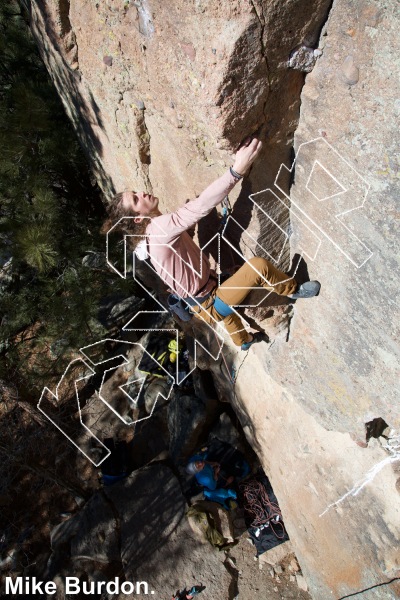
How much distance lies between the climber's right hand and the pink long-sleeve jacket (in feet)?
0.15

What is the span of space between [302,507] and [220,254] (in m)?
1.98

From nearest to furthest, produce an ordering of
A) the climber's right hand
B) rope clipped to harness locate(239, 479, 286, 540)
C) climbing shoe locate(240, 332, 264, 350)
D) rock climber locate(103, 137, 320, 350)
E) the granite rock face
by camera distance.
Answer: the granite rock face → the climber's right hand → rock climber locate(103, 137, 320, 350) → climbing shoe locate(240, 332, 264, 350) → rope clipped to harness locate(239, 479, 286, 540)

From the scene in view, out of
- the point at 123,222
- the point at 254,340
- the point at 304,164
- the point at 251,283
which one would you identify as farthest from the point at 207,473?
the point at 304,164

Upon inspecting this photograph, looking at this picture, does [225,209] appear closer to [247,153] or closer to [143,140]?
[247,153]

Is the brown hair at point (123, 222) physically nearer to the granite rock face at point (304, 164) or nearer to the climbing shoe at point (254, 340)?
the granite rock face at point (304, 164)

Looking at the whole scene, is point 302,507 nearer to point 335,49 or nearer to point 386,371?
point 386,371

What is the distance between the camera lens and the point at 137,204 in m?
1.90

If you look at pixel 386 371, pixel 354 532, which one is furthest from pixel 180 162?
pixel 354 532

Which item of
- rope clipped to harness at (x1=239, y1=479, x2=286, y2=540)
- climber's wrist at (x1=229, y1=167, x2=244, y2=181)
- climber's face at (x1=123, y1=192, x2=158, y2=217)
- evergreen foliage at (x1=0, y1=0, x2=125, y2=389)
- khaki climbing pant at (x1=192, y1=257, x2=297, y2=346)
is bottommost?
rope clipped to harness at (x1=239, y1=479, x2=286, y2=540)

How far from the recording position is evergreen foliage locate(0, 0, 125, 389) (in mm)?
3297

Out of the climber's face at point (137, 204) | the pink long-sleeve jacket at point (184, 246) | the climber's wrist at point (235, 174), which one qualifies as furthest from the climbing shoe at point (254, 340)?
the climber's wrist at point (235, 174)

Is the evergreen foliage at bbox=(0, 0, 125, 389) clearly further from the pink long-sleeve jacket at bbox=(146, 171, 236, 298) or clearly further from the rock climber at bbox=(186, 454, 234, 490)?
the rock climber at bbox=(186, 454, 234, 490)

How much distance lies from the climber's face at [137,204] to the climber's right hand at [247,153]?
0.52 m

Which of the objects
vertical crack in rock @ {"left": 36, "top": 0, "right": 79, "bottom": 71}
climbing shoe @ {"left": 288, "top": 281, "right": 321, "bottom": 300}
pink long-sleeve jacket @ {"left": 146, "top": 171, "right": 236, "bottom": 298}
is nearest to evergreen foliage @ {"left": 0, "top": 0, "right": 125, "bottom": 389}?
vertical crack in rock @ {"left": 36, "top": 0, "right": 79, "bottom": 71}
